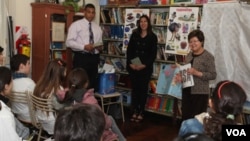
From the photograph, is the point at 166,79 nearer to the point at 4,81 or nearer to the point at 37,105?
the point at 37,105

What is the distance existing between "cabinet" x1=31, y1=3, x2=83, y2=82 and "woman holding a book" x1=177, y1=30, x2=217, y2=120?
2.20 meters

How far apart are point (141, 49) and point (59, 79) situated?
1.81 metres

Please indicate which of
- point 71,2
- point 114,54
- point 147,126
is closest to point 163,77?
point 147,126

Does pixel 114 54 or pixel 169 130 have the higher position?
pixel 114 54

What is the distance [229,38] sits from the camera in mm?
3807

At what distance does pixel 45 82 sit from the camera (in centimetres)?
275

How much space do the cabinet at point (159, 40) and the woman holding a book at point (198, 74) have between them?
112cm

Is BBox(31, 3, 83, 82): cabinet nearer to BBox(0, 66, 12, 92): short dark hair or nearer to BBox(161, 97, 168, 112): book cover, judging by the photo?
BBox(161, 97, 168, 112): book cover

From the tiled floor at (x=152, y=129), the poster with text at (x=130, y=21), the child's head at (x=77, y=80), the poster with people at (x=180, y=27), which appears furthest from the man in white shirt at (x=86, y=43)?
the child's head at (x=77, y=80)

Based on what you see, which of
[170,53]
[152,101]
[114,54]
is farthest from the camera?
[114,54]

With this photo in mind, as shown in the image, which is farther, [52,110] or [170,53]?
[170,53]

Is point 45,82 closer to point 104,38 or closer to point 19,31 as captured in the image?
point 19,31

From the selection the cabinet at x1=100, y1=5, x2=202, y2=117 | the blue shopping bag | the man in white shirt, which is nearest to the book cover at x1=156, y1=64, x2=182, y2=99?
the cabinet at x1=100, y1=5, x2=202, y2=117

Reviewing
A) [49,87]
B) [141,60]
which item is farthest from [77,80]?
[141,60]
